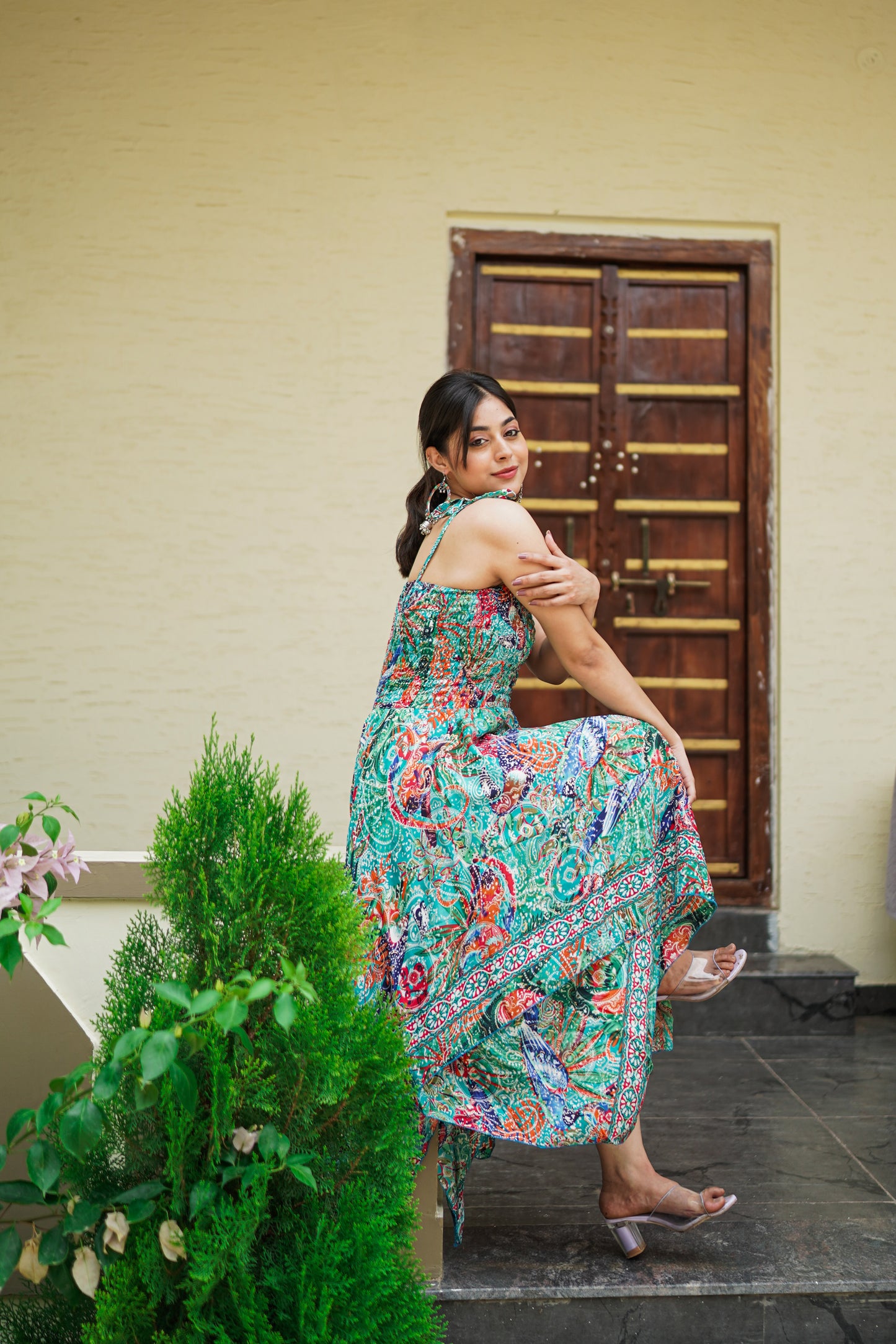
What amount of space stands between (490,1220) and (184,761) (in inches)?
93.2

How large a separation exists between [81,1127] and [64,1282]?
265 mm

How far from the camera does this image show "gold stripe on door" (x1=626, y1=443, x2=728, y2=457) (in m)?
4.54

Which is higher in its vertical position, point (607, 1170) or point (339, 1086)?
point (339, 1086)

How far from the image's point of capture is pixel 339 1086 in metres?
1.53

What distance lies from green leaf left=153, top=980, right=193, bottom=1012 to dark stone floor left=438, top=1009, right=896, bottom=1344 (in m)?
0.95

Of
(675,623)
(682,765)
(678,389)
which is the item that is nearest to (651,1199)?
(682,765)

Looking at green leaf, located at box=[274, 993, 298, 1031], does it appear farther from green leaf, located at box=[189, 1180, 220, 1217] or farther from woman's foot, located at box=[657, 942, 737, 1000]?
woman's foot, located at box=[657, 942, 737, 1000]

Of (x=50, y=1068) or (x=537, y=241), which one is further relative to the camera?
(x=537, y=241)

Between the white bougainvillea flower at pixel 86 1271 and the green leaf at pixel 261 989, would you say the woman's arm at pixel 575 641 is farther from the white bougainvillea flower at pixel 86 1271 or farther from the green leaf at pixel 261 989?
the white bougainvillea flower at pixel 86 1271

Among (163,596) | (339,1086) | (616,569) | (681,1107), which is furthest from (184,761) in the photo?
(339,1086)

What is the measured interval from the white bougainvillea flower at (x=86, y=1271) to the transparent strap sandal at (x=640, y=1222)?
101 centimetres

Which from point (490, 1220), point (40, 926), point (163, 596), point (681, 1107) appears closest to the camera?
point (40, 926)

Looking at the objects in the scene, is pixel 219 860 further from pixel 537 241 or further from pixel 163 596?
pixel 537 241

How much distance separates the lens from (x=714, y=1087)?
3.33m
